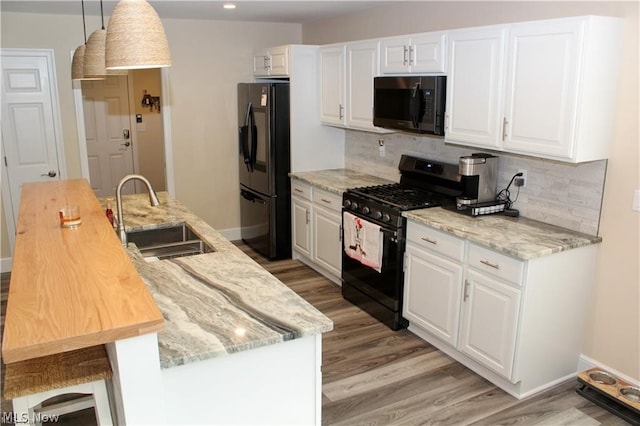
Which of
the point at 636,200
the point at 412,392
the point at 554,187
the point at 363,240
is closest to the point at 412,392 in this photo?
the point at 412,392

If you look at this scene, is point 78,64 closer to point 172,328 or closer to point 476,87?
point 172,328

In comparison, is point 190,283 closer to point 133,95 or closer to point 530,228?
point 530,228

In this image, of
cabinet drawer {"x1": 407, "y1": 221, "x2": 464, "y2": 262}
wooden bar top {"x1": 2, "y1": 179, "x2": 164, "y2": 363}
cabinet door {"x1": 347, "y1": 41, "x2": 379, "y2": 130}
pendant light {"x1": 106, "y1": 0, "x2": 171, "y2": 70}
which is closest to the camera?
wooden bar top {"x1": 2, "y1": 179, "x2": 164, "y2": 363}

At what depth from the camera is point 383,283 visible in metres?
3.82

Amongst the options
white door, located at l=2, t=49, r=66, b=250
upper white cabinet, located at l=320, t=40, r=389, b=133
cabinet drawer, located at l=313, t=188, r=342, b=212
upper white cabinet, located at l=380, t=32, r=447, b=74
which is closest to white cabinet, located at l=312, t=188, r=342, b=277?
cabinet drawer, located at l=313, t=188, r=342, b=212

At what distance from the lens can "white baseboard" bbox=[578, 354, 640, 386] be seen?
2965 mm

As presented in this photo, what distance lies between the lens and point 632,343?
293cm

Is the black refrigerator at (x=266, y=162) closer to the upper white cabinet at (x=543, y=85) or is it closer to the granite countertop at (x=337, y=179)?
the granite countertop at (x=337, y=179)

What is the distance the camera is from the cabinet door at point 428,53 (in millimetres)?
3410

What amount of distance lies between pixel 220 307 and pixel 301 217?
3.04 m

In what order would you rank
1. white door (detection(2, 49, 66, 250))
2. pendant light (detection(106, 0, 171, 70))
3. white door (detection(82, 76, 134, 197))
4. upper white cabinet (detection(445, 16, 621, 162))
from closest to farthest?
pendant light (detection(106, 0, 171, 70))
upper white cabinet (detection(445, 16, 621, 162))
white door (detection(2, 49, 66, 250))
white door (detection(82, 76, 134, 197))

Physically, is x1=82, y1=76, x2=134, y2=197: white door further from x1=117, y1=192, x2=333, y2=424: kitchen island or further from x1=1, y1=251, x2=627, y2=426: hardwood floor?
x1=117, y1=192, x2=333, y2=424: kitchen island

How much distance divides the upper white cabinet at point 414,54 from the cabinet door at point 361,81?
14 cm

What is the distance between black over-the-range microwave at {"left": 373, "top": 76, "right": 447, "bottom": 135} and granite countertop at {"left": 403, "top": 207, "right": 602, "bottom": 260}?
0.63 meters
